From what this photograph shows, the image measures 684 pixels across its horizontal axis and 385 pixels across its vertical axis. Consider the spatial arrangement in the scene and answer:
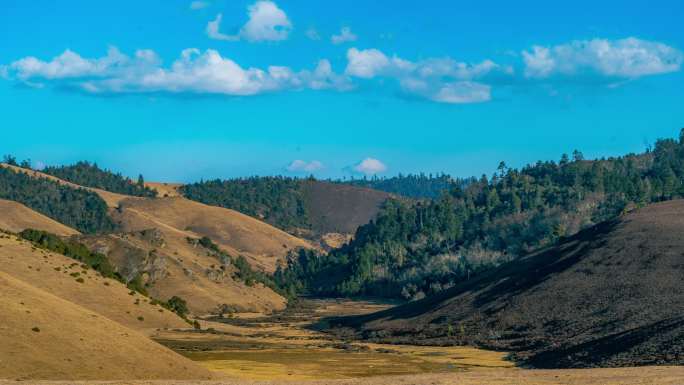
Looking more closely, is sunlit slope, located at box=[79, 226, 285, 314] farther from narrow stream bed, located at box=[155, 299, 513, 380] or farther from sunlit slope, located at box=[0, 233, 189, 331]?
sunlit slope, located at box=[0, 233, 189, 331]

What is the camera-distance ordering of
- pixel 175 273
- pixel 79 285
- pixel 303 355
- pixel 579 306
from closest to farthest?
pixel 303 355, pixel 79 285, pixel 579 306, pixel 175 273

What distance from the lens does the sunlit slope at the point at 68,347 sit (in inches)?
2456

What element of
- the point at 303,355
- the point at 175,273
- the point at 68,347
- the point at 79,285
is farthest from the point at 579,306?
the point at 175,273

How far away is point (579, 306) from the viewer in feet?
408

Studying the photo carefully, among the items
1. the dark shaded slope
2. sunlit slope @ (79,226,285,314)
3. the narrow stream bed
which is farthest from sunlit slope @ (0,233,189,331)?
sunlit slope @ (79,226,285,314)

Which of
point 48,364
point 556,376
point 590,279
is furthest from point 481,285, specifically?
point 48,364

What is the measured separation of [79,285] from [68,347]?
50608 mm

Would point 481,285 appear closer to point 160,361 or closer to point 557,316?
point 557,316

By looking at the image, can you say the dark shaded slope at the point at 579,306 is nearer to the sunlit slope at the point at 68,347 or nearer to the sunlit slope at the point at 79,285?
the sunlit slope at the point at 79,285

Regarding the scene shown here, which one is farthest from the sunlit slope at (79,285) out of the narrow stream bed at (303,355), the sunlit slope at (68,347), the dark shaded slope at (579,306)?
the sunlit slope at (68,347)

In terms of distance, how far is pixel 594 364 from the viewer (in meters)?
83.8

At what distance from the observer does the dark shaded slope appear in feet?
301

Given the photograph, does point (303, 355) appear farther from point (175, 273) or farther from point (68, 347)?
point (175, 273)

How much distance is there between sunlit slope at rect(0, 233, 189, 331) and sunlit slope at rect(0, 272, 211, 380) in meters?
34.8
